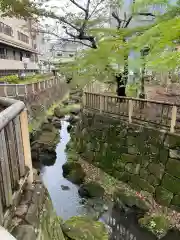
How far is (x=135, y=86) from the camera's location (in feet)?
36.7

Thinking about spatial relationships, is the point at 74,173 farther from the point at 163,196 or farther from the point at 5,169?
the point at 5,169

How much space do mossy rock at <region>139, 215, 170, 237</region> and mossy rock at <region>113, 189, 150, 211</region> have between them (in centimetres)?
48

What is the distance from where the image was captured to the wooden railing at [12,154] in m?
2.11

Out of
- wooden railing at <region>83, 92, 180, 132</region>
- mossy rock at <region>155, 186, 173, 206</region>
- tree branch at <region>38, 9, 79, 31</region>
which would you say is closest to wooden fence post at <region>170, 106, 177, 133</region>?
wooden railing at <region>83, 92, 180, 132</region>

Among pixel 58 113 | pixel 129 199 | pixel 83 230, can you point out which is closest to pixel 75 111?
pixel 58 113

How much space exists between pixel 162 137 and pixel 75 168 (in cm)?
479

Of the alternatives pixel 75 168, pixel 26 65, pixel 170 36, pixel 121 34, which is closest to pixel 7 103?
pixel 170 36

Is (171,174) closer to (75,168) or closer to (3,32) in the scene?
(75,168)

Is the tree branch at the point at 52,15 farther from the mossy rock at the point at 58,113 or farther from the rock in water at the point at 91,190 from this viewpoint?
the mossy rock at the point at 58,113

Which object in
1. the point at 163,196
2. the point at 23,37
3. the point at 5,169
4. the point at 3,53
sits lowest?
A: the point at 163,196

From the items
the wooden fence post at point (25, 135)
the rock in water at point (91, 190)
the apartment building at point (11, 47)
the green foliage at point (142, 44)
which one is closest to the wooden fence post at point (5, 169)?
the wooden fence post at point (25, 135)

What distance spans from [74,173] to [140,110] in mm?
4500

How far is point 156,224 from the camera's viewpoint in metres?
6.98

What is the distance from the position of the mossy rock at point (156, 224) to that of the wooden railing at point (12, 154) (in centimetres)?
568
